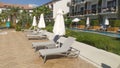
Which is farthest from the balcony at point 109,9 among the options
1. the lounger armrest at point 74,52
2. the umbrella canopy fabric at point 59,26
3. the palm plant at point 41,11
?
the palm plant at point 41,11

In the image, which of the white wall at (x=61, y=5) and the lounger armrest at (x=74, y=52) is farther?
the white wall at (x=61, y=5)

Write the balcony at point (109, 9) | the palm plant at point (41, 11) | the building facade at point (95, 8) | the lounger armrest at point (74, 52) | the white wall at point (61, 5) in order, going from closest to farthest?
the lounger armrest at point (74, 52), the balcony at point (109, 9), the building facade at point (95, 8), the palm plant at point (41, 11), the white wall at point (61, 5)

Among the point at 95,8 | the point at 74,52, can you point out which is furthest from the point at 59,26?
the point at 95,8

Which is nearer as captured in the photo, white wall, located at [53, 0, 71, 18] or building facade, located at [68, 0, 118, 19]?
building facade, located at [68, 0, 118, 19]

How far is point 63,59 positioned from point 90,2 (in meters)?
34.7

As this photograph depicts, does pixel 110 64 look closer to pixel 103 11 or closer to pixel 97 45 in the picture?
pixel 97 45

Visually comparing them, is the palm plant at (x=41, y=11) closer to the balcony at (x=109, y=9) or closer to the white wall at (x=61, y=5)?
the white wall at (x=61, y=5)

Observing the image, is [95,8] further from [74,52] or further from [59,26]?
[74,52]

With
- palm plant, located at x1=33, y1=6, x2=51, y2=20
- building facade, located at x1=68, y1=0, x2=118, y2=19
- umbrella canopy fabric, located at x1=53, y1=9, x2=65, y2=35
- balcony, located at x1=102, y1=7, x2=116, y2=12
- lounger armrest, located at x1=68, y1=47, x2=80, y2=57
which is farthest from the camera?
palm plant, located at x1=33, y1=6, x2=51, y2=20

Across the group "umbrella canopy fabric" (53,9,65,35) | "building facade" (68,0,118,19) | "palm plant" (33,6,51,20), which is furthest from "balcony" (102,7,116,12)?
"palm plant" (33,6,51,20)

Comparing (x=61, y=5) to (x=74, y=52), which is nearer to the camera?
(x=74, y=52)

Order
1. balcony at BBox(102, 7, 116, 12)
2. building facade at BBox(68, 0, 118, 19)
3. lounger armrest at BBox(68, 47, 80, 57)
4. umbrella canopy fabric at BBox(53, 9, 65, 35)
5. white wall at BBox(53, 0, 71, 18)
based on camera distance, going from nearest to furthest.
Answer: lounger armrest at BBox(68, 47, 80, 57) → umbrella canopy fabric at BBox(53, 9, 65, 35) → balcony at BBox(102, 7, 116, 12) → building facade at BBox(68, 0, 118, 19) → white wall at BBox(53, 0, 71, 18)

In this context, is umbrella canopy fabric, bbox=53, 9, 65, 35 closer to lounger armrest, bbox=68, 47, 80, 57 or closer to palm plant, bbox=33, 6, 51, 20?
lounger armrest, bbox=68, 47, 80, 57

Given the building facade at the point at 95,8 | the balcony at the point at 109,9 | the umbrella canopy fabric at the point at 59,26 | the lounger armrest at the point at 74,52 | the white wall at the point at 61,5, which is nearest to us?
the lounger armrest at the point at 74,52
